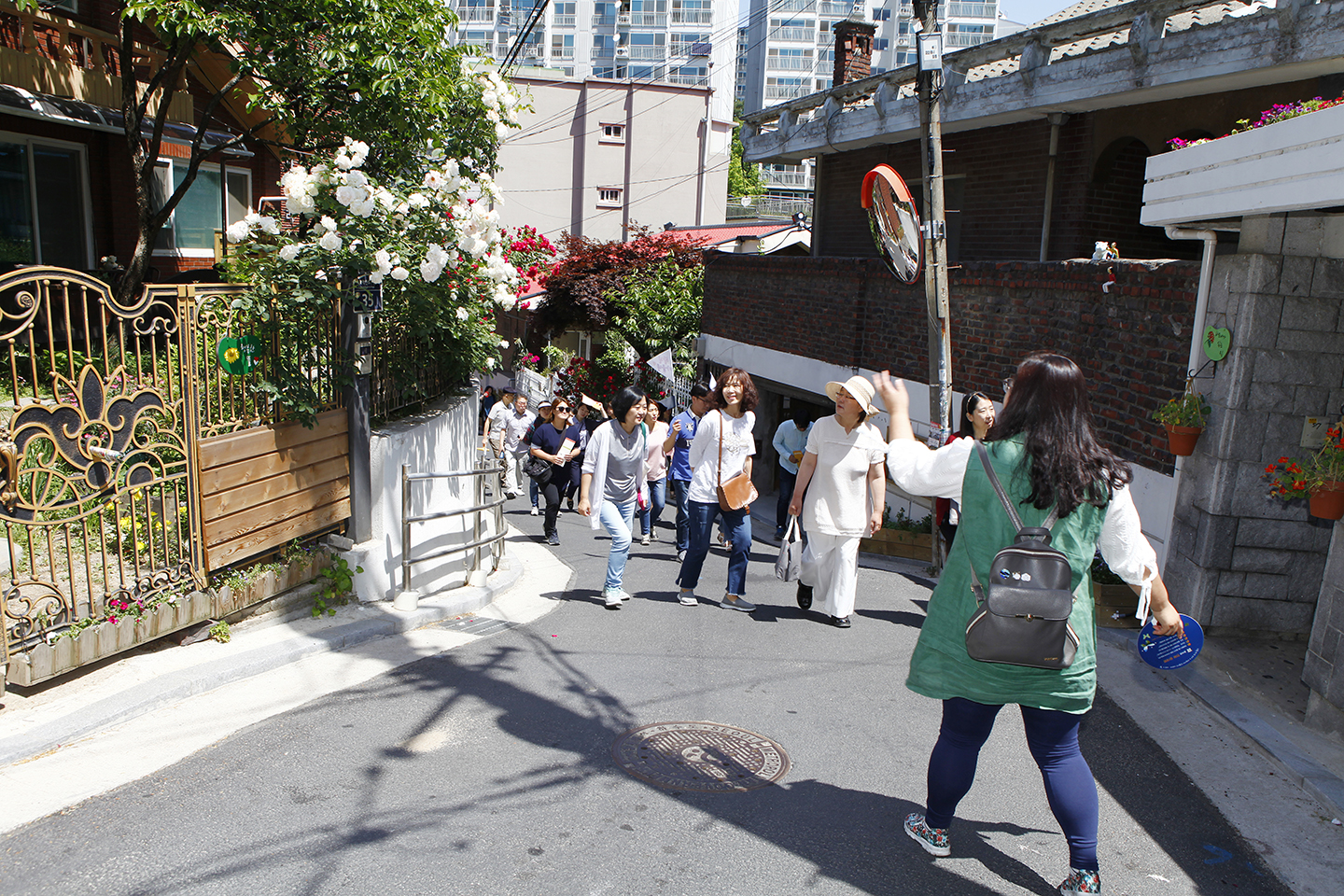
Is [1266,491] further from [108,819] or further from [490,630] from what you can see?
[108,819]

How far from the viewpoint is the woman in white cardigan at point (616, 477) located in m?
7.04

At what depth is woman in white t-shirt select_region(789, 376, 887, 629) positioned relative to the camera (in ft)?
20.3

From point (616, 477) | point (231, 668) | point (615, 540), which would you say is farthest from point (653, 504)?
point (231, 668)

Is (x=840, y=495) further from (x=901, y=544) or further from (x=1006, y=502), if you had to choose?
(x=901, y=544)

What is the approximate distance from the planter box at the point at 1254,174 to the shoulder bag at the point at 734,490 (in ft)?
11.3

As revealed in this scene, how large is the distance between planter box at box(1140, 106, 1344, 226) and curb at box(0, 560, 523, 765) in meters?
5.60

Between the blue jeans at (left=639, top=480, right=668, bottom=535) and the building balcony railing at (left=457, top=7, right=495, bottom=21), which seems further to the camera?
the building balcony railing at (left=457, top=7, right=495, bottom=21)

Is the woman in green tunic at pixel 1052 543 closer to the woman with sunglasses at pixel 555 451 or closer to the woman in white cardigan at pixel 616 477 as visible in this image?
the woman in white cardigan at pixel 616 477

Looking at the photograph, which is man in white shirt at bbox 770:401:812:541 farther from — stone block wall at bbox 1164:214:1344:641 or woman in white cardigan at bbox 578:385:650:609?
stone block wall at bbox 1164:214:1344:641

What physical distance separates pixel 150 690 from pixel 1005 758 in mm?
4225

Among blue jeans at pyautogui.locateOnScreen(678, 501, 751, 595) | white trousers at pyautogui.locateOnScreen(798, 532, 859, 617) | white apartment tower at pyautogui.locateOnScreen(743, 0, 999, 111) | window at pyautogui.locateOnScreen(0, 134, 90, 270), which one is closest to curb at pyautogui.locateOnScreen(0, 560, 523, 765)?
blue jeans at pyautogui.locateOnScreen(678, 501, 751, 595)

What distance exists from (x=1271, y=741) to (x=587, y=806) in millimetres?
3501

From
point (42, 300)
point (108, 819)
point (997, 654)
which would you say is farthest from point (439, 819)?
point (42, 300)

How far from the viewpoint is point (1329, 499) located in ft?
16.8
